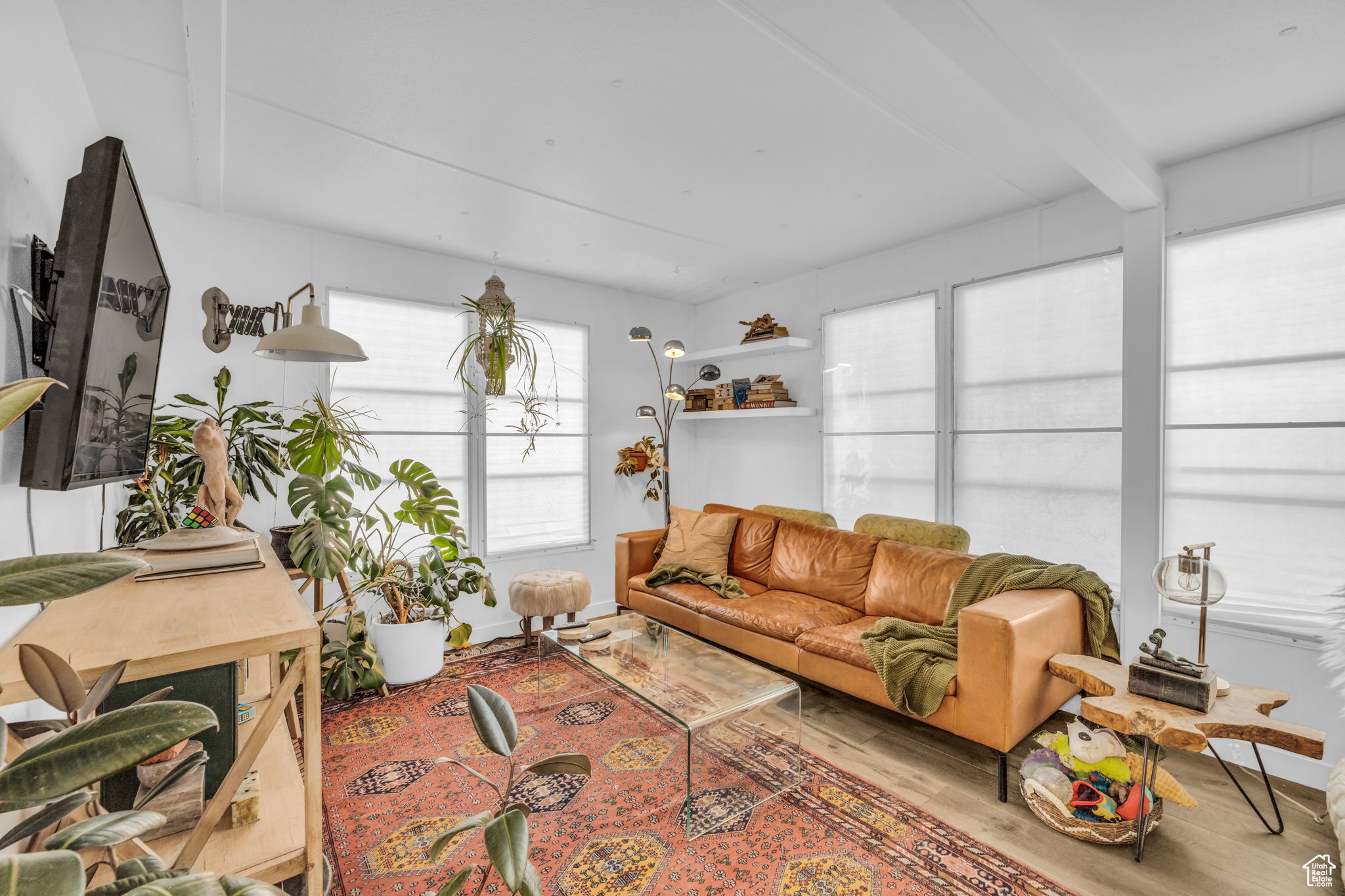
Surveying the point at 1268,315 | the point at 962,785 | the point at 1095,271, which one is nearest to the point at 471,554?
the point at 962,785

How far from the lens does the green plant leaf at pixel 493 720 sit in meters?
0.87

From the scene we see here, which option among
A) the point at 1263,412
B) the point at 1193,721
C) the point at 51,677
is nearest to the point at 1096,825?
the point at 1193,721

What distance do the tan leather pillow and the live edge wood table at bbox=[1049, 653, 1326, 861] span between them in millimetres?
2206

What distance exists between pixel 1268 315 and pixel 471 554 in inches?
181

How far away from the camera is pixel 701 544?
412 centimetres

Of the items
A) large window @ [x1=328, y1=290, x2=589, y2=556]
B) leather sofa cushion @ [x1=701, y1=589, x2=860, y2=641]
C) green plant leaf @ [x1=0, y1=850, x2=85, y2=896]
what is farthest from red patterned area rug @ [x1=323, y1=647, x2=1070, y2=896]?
green plant leaf @ [x1=0, y1=850, x2=85, y2=896]

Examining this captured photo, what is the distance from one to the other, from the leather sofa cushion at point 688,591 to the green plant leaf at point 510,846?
285 cm

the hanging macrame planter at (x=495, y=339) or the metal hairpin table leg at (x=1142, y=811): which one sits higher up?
the hanging macrame planter at (x=495, y=339)

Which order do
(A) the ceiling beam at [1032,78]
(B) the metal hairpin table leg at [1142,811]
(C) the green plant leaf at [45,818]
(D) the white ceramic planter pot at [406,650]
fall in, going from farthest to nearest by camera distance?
(D) the white ceramic planter pot at [406,650] < (B) the metal hairpin table leg at [1142,811] < (A) the ceiling beam at [1032,78] < (C) the green plant leaf at [45,818]

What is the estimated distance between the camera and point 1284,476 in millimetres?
2557

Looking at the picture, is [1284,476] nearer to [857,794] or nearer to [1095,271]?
[1095,271]

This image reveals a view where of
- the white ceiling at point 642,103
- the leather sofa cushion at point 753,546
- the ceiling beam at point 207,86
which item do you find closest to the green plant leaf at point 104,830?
the white ceiling at point 642,103

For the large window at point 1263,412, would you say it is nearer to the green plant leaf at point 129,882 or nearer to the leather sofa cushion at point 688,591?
the leather sofa cushion at point 688,591

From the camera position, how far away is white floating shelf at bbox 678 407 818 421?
451 centimetres
